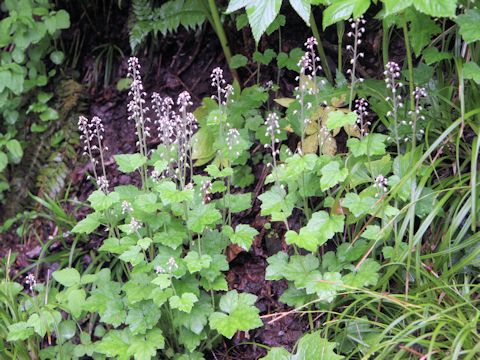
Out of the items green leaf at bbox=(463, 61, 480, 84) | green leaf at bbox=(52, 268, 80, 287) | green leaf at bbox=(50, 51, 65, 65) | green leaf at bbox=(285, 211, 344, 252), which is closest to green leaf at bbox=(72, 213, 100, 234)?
green leaf at bbox=(52, 268, 80, 287)

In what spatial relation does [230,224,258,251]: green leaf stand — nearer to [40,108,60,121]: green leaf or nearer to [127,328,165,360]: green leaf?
[127,328,165,360]: green leaf

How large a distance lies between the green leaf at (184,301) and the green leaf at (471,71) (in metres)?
1.37

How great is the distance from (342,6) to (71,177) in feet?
7.37

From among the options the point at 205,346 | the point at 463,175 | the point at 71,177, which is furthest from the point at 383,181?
the point at 71,177

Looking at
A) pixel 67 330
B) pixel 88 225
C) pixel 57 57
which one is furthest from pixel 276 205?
pixel 57 57

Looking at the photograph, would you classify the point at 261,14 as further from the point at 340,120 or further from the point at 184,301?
the point at 184,301

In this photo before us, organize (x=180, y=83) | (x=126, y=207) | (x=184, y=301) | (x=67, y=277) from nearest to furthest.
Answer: (x=184, y=301), (x=126, y=207), (x=67, y=277), (x=180, y=83)

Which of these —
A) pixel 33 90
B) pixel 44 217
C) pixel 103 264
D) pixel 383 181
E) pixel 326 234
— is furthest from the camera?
pixel 33 90

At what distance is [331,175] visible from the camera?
2414mm

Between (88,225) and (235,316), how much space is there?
0.80m

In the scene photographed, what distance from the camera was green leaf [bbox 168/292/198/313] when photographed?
236 centimetres

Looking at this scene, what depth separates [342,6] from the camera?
208cm

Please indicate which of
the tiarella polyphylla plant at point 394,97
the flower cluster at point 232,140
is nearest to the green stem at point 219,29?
the flower cluster at point 232,140

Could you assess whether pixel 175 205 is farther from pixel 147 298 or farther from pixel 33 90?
pixel 33 90
